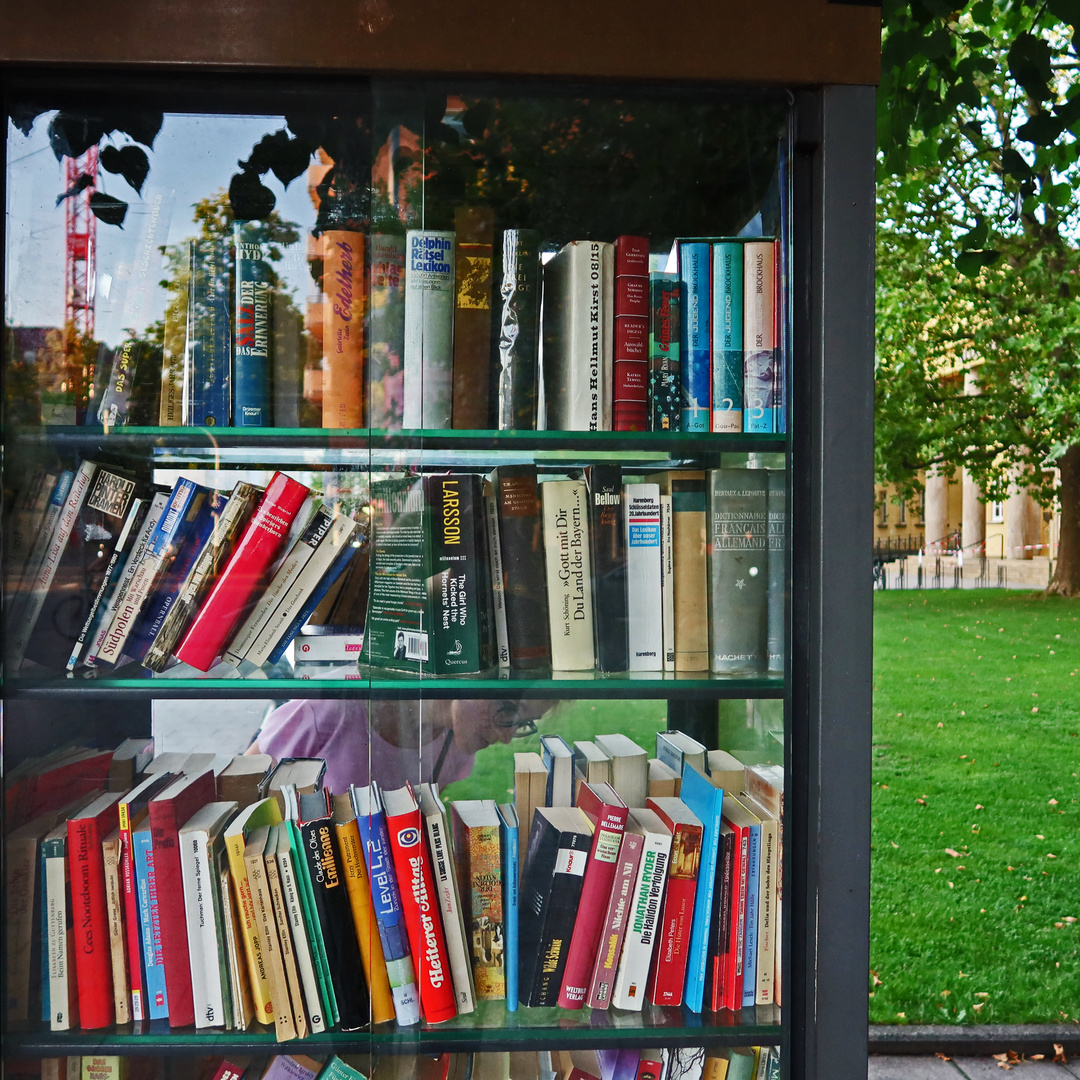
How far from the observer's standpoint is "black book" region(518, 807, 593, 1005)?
3.97 feet

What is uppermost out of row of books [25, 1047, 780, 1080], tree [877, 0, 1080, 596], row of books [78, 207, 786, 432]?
tree [877, 0, 1080, 596]

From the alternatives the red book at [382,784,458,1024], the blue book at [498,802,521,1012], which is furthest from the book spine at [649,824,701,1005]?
the red book at [382,784,458,1024]

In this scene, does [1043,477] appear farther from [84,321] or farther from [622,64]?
[84,321]

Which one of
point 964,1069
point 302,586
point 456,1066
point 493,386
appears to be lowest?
point 964,1069

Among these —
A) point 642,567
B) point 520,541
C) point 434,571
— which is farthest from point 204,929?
point 642,567

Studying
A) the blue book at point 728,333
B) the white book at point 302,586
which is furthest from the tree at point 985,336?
the white book at point 302,586

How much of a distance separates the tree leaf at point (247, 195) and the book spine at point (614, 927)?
1.09m

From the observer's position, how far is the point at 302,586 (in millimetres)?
1242

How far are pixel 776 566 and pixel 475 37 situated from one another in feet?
2.75

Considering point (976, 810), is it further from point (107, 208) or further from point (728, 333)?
point (107, 208)

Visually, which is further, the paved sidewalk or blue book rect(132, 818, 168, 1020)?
the paved sidewalk

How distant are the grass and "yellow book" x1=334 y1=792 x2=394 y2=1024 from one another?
77.9 inches

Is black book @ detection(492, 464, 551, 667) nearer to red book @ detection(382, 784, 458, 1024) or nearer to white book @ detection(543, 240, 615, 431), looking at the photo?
white book @ detection(543, 240, 615, 431)

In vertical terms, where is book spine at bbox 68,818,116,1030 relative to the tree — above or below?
below
